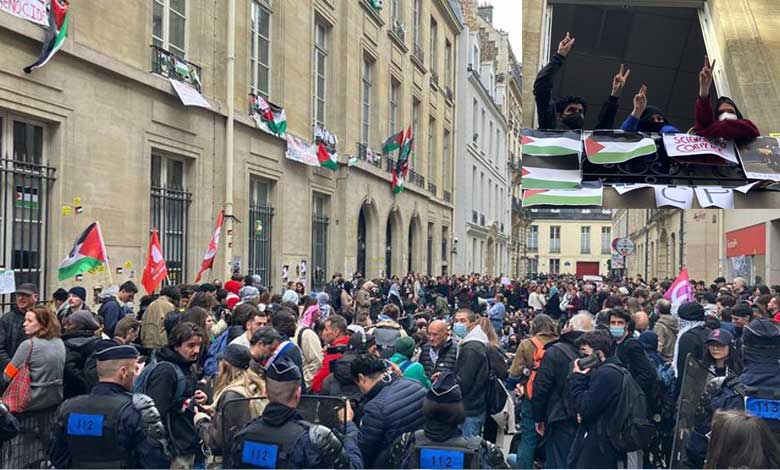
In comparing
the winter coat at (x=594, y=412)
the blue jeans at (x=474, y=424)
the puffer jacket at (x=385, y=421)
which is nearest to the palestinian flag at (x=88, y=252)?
the blue jeans at (x=474, y=424)

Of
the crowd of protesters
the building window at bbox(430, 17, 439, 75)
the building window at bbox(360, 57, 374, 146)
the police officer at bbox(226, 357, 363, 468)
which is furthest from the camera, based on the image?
the building window at bbox(430, 17, 439, 75)

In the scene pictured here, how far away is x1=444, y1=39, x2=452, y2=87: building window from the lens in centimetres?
3788

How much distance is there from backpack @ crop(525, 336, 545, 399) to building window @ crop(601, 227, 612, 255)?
7983cm

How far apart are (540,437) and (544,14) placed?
721 cm

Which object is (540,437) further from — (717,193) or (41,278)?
(41,278)

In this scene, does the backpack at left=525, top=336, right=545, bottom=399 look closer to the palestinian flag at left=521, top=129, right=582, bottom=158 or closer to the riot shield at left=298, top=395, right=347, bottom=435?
the palestinian flag at left=521, top=129, right=582, bottom=158

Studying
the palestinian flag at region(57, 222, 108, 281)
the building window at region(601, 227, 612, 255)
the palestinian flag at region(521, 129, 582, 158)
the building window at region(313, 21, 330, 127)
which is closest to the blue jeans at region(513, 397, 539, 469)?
the palestinian flag at region(521, 129, 582, 158)

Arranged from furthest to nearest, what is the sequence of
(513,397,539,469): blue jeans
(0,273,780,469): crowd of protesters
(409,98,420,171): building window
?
1. (409,98,420,171): building window
2. (513,397,539,469): blue jeans
3. (0,273,780,469): crowd of protesters

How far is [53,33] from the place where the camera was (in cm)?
1002

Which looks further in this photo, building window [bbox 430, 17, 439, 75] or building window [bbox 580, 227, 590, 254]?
building window [bbox 580, 227, 590, 254]

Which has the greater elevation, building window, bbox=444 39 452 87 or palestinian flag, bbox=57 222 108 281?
building window, bbox=444 39 452 87

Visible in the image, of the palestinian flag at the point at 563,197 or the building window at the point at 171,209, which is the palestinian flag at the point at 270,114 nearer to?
the building window at the point at 171,209

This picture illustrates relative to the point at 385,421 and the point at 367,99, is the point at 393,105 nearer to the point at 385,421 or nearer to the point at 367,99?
the point at 367,99

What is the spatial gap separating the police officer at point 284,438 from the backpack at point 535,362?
2724mm
